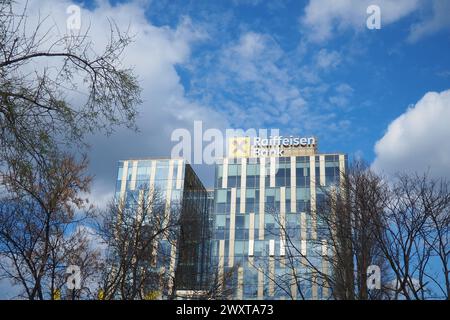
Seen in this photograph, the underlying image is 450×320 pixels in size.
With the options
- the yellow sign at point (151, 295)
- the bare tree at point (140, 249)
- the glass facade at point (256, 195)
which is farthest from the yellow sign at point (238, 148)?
the yellow sign at point (151, 295)

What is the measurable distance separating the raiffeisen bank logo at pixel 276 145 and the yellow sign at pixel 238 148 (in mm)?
1287

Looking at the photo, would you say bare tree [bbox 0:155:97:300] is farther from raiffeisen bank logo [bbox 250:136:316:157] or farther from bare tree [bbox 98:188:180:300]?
raiffeisen bank logo [bbox 250:136:316:157]

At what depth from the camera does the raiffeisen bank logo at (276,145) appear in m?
72.5

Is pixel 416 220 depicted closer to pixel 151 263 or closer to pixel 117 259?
pixel 151 263

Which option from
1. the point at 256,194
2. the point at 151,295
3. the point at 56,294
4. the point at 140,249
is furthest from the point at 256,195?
the point at 56,294

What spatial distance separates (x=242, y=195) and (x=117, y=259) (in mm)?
41236

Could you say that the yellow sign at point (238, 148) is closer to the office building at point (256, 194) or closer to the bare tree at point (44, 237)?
the office building at point (256, 194)

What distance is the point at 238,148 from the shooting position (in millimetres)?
71750

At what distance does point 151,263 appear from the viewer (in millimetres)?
27578

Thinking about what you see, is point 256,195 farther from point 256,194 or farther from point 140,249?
point 140,249

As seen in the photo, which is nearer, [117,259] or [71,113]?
[71,113]

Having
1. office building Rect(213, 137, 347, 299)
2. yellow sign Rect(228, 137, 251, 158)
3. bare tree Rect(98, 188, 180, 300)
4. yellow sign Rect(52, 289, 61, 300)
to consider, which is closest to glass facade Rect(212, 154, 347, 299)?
office building Rect(213, 137, 347, 299)
